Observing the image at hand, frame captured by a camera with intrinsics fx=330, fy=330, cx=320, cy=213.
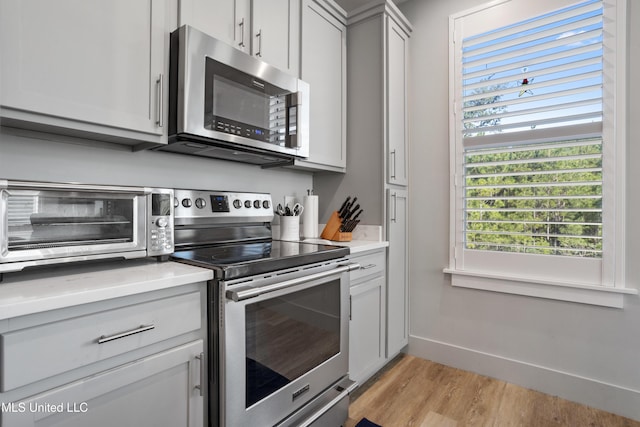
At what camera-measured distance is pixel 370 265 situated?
78.1 inches

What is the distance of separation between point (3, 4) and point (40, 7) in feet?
0.30

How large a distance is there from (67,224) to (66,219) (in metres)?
0.02

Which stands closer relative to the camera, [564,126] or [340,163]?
[564,126]

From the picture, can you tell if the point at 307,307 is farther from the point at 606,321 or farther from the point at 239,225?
the point at 606,321

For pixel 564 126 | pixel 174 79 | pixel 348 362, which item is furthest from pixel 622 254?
pixel 174 79

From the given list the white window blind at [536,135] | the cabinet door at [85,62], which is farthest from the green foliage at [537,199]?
the cabinet door at [85,62]

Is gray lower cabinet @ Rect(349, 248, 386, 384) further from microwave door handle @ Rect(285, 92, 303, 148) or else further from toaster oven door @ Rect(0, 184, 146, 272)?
toaster oven door @ Rect(0, 184, 146, 272)

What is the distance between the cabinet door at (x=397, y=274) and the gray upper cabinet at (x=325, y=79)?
467mm

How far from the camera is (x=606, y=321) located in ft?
6.06

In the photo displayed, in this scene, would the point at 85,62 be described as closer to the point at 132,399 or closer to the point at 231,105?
the point at 231,105

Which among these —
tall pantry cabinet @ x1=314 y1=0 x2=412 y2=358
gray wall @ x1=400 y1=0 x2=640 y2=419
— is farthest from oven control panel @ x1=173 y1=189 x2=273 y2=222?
gray wall @ x1=400 y1=0 x2=640 y2=419

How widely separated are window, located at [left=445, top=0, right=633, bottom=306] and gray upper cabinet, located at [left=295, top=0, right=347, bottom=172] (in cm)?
79

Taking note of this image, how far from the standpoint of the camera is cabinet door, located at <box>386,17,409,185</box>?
2.20 m

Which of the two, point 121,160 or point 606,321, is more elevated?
point 121,160
